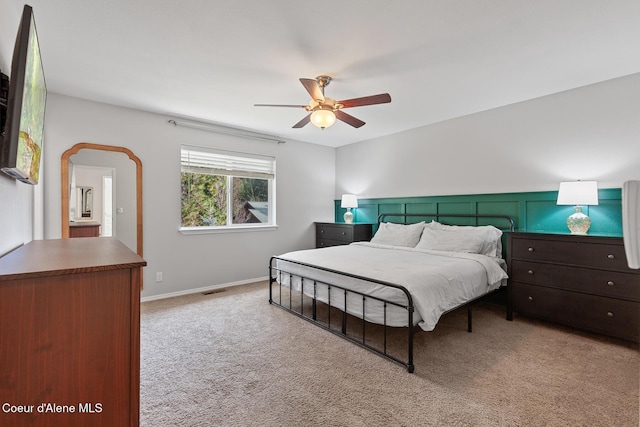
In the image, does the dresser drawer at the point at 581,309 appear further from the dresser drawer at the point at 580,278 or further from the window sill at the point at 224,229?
the window sill at the point at 224,229

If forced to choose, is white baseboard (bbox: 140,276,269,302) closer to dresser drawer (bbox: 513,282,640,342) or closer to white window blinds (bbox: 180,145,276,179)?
white window blinds (bbox: 180,145,276,179)

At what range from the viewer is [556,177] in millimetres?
3314

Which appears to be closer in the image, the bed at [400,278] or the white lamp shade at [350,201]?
the bed at [400,278]

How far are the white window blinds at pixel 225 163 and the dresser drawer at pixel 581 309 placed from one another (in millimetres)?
3833

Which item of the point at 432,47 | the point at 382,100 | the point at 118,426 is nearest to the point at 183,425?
the point at 118,426

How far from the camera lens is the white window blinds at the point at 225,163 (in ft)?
13.8

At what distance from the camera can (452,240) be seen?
3572 millimetres

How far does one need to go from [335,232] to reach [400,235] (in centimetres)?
129

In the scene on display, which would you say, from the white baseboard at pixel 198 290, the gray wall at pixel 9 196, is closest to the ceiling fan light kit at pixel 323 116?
the gray wall at pixel 9 196

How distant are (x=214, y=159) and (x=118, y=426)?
387 centimetres

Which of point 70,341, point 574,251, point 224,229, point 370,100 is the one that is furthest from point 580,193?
point 224,229

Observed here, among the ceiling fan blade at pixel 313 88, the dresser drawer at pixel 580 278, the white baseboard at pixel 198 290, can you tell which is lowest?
the white baseboard at pixel 198 290

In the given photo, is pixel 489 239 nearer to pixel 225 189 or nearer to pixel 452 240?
pixel 452 240

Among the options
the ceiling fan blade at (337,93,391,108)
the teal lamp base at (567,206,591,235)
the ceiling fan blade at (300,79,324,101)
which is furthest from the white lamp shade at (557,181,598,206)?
the ceiling fan blade at (300,79,324,101)
